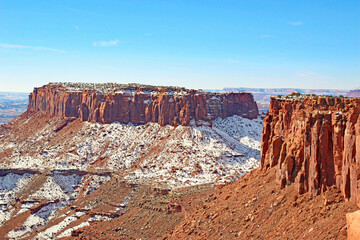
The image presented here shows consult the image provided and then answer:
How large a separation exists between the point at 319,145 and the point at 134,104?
319ft

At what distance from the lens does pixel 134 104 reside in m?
130

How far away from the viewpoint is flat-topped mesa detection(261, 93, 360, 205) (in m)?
34.0

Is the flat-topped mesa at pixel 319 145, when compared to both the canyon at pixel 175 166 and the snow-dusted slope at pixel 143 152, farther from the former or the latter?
the snow-dusted slope at pixel 143 152

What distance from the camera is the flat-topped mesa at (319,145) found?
112ft

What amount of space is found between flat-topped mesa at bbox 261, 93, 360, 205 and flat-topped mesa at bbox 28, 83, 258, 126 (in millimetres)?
76455

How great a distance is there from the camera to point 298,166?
40281mm

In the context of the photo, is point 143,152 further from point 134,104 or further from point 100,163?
point 134,104

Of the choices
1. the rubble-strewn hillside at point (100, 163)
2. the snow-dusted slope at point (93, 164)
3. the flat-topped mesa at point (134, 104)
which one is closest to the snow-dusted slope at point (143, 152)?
the snow-dusted slope at point (93, 164)

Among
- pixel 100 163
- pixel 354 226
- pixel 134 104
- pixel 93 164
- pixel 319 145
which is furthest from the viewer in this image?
pixel 134 104

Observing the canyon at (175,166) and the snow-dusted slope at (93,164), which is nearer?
the canyon at (175,166)

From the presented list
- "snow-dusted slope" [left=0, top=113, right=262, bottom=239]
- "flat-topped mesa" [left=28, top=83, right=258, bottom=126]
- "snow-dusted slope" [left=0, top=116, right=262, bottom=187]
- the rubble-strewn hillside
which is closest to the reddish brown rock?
the rubble-strewn hillside

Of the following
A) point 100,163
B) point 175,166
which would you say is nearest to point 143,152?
point 100,163

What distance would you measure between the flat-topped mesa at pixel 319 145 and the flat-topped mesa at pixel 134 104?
251 ft

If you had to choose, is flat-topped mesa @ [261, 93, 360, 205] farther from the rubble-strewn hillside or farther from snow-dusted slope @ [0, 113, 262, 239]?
snow-dusted slope @ [0, 113, 262, 239]
